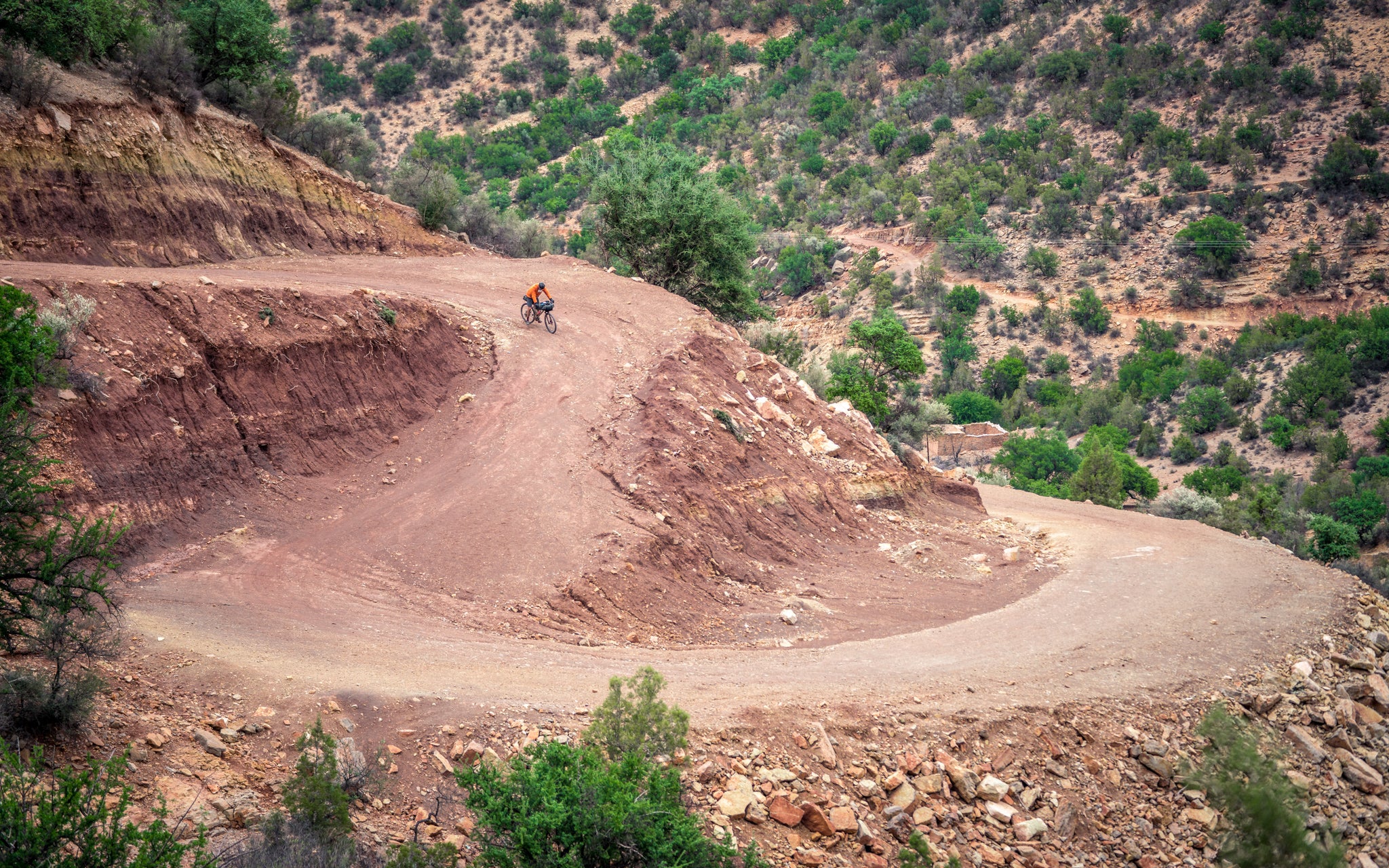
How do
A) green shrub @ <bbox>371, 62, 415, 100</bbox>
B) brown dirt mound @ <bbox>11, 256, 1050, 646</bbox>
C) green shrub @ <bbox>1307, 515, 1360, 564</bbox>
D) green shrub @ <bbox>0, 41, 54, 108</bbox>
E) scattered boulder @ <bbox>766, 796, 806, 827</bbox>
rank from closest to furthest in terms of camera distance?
scattered boulder @ <bbox>766, 796, 806, 827</bbox> → brown dirt mound @ <bbox>11, 256, 1050, 646</bbox> → green shrub @ <bbox>0, 41, 54, 108</bbox> → green shrub @ <bbox>1307, 515, 1360, 564</bbox> → green shrub @ <bbox>371, 62, 415, 100</bbox>

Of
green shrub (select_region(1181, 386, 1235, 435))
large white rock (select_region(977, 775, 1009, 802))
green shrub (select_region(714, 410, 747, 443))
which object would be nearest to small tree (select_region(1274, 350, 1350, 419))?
green shrub (select_region(1181, 386, 1235, 435))

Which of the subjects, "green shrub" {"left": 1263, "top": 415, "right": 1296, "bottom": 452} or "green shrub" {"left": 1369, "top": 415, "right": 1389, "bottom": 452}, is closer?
"green shrub" {"left": 1369, "top": 415, "right": 1389, "bottom": 452}

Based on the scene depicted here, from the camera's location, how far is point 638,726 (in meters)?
8.16

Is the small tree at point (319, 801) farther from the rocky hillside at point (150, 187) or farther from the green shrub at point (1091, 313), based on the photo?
the green shrub at point (1091, 313)

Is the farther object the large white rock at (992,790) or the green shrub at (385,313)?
the green shrub at (385,313)

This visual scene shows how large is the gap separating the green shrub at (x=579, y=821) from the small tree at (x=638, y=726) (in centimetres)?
67

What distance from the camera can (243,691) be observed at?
8.43m

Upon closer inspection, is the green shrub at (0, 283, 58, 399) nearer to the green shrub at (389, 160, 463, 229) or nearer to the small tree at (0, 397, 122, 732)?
the small tree at (0, 397, 122, 732)

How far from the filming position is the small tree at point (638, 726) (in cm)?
809

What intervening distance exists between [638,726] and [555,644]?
329 centimetres

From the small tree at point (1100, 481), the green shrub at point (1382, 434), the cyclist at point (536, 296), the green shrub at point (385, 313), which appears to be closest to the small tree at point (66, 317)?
the green shrub at point (385, 313)

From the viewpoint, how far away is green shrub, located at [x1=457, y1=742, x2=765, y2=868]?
263 inches

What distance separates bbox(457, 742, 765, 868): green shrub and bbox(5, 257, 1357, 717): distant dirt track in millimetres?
2188

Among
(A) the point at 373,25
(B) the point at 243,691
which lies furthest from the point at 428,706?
(A) the point at 373,25
